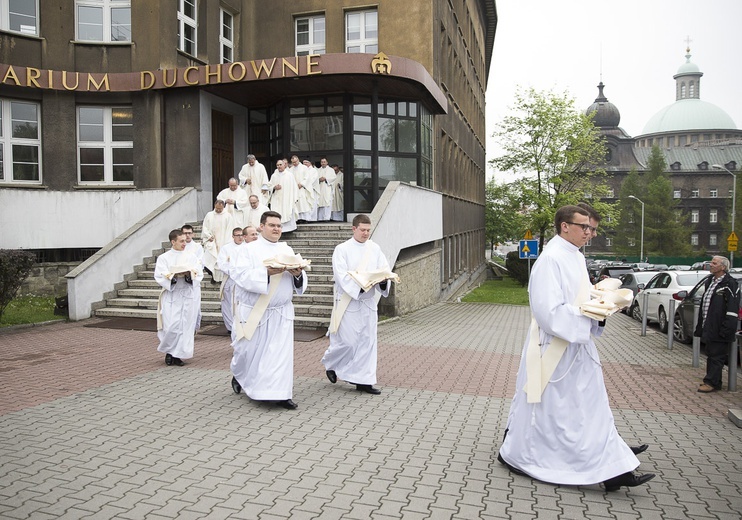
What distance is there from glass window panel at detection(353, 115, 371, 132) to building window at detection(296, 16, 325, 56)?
390cm

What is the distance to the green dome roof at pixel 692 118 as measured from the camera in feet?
378

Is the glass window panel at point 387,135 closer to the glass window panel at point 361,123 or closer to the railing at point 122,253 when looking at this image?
the glass window panel at point 361,123

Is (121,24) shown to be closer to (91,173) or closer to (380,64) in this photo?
(91,173)

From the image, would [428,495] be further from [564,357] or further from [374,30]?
[374,30]

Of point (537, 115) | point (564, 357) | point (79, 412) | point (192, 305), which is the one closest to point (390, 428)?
point (564, 357)

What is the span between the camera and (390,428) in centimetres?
673

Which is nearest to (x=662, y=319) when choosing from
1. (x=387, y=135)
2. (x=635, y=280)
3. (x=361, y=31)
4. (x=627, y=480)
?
(x=635, y=280)

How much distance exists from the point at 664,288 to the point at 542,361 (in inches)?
520

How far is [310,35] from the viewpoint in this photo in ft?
76.8

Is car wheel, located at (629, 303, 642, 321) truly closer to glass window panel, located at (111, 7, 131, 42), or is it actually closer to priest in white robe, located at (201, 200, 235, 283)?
priest in white robe, located at (201, 200, 235, 283)

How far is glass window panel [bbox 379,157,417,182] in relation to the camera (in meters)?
21.2

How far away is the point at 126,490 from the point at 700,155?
109818 millimetres

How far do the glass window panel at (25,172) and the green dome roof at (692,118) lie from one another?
117 meters

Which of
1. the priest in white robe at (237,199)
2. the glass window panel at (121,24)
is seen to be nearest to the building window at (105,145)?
the glass window panel at (121,24)
